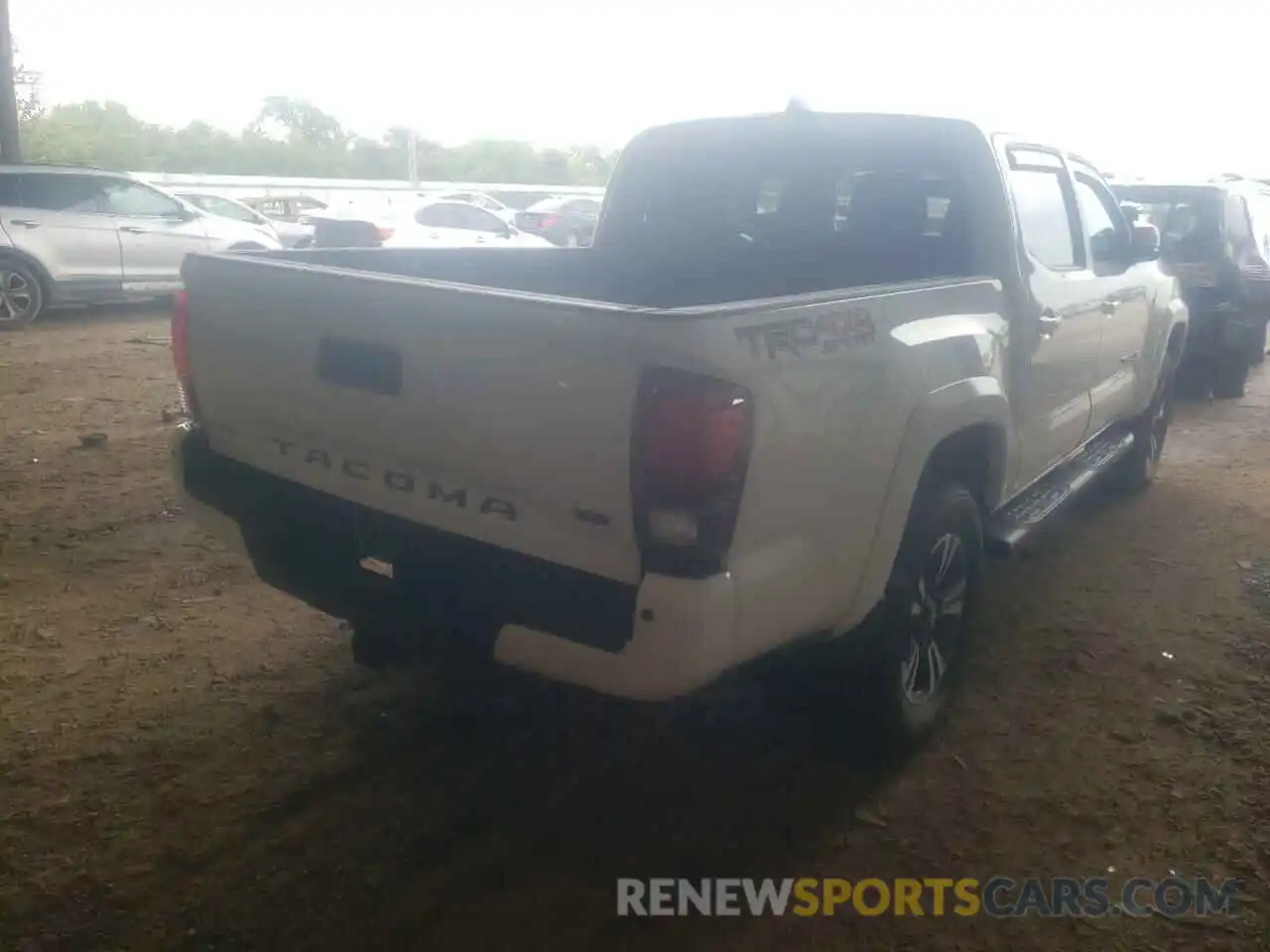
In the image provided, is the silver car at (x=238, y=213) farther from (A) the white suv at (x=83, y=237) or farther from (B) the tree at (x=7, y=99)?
(A) the white suv at (x=83, y=237)

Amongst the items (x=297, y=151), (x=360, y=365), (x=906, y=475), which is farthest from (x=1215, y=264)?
(x=297, y=151)

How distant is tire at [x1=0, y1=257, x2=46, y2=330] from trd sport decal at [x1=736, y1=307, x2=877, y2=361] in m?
10.3

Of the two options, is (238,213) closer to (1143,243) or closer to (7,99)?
(7,99)

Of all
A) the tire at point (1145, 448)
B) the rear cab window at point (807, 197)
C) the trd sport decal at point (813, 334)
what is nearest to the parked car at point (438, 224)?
the tire at point (1145, 448)

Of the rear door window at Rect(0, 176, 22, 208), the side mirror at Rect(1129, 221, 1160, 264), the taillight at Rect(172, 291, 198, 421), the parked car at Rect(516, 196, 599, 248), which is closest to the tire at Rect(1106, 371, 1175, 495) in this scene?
the side mirror at Rect(1129, 221, 1160, 264)

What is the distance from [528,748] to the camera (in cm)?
309

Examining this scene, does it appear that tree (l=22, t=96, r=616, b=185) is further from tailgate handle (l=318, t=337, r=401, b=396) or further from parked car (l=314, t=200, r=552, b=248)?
tailgate handle (l=318, t=337, r=401, b=396)

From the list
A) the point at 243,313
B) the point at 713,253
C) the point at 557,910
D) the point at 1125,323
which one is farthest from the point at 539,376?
the point at 1125,323

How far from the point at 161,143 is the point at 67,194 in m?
25.5

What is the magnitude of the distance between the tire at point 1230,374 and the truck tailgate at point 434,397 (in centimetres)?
765

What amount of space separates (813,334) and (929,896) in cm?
140

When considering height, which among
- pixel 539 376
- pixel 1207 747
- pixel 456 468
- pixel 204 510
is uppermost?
pixel 539 376

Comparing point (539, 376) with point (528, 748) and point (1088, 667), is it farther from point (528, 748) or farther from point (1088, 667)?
point (1088, 667)

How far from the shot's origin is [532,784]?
2918mm
